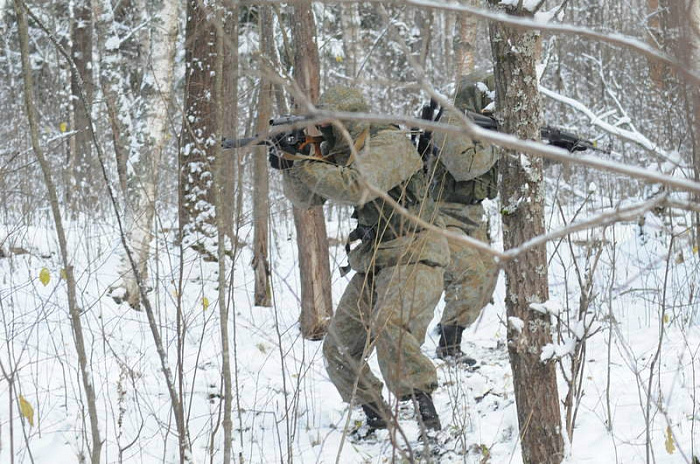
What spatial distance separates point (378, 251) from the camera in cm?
344

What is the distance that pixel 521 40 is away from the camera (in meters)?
2.49

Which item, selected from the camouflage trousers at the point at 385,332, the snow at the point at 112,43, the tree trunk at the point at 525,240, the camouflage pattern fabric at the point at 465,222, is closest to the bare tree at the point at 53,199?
the camouflage trousers at the point at 385,332

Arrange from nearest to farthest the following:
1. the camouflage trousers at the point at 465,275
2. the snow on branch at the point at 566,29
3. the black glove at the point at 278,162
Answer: the snow on branch at the point at 566,29, the black glove at the point at 278,162, the camouflage trousers at the point at 465,275

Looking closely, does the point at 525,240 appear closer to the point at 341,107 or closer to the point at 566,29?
the point at 341,107

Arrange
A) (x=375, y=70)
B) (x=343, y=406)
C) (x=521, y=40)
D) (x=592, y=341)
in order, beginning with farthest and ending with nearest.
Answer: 1. (x=375, y=70)
2. (x=592, y=341)
3. (x=343, y=406)
4. (x=521, y=40)

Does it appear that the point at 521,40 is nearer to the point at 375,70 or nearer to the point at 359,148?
the point at 359,148

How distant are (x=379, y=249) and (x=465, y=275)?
1443mm

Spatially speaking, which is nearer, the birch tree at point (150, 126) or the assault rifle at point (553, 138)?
the assault rifle at point (553, 138)

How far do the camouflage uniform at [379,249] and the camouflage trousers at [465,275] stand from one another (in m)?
0.99

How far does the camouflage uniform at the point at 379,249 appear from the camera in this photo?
326 centimetres

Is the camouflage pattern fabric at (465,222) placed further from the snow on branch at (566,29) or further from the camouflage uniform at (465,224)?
the snow on branch at (566,29)

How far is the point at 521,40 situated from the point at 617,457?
1.73 m

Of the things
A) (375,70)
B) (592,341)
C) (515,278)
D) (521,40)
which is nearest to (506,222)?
(515,278)

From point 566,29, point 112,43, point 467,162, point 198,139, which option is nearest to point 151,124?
point 198,139
